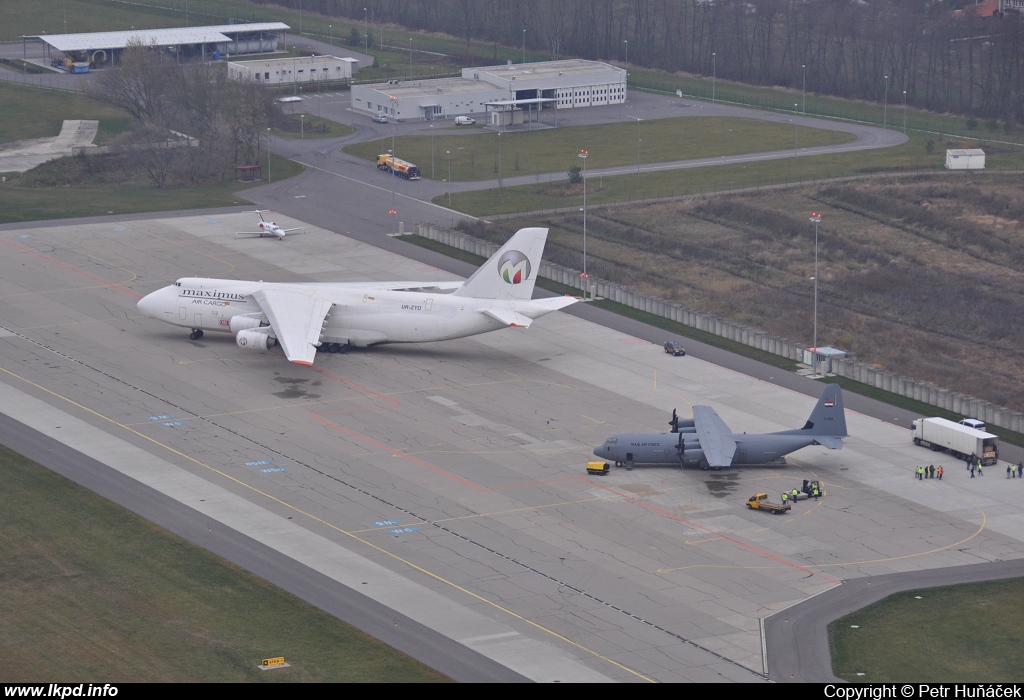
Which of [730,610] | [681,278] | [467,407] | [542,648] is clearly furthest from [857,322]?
[542,648]

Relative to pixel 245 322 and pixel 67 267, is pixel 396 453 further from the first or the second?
pixel 67 267

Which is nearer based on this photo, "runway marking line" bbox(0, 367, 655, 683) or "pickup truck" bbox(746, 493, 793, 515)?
"runway marking line" bbox(0, 367, 655, 683)

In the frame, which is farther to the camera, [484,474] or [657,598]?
[484,474]

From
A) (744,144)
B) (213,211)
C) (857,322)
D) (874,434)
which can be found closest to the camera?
(874,434)

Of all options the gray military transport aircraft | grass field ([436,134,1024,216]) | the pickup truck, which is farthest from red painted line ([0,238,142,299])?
the pickup truck

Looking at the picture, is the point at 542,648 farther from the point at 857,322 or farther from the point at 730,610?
the point at 857,322

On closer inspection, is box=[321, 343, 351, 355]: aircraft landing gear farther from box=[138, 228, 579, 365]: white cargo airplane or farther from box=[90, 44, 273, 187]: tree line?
box=[90, 44, 273, 187]: tree line

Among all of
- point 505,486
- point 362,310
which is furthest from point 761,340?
point 505,486
